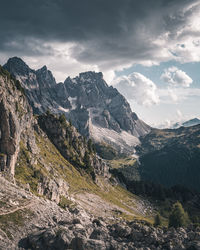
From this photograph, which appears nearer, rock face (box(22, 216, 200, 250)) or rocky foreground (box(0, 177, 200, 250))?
rocky foreground (box(0, 177, 200, 250))

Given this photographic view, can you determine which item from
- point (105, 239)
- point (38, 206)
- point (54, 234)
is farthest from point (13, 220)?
point (105, 239)

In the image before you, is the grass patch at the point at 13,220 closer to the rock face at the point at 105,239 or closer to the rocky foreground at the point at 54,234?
the rocky foreground at the point at 54,234

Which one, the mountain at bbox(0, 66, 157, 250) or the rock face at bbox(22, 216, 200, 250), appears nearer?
the rock face at bbox(22, 216, 200, 250)

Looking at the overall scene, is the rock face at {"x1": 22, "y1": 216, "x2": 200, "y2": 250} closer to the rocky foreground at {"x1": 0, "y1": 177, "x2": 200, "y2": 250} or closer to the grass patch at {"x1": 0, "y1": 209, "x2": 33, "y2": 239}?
the rocky foreground at {"x1": 0, "y1": 177, "x2": 200, "y2": 250}

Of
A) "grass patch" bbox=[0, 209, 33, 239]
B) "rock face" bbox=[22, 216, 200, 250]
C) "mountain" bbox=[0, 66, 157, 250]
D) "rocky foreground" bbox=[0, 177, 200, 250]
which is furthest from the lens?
"mountain" bbox=[0, 66, 157, 250]

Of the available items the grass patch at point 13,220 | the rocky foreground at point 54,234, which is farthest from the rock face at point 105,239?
the grass patch at point 13,220

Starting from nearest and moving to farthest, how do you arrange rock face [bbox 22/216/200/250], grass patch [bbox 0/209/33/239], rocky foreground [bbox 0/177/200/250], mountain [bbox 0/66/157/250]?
rocky foreground [bbox 0/177/200/250]
rock face [bbox 22/216/200/250]
grass patch [bbox 0/209/33/239]
mountain [bbox 0/66/157/250]

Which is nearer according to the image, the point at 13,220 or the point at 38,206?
the point at 13,220

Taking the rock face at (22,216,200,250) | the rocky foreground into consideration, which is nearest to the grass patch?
the rocky foreground

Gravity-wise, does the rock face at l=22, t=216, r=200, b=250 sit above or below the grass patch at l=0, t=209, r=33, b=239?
below

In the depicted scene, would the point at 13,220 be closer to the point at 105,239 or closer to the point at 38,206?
the point at 38,206

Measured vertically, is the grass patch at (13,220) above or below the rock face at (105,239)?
above

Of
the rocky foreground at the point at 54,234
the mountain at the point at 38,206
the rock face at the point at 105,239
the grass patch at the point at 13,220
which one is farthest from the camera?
the mountain at the point at 38,206

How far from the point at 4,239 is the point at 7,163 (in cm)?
3911
